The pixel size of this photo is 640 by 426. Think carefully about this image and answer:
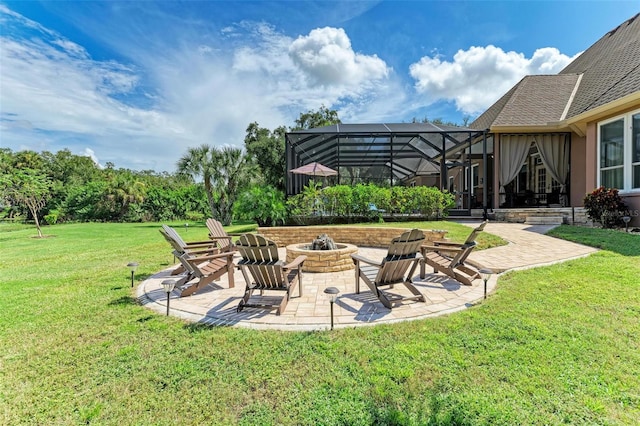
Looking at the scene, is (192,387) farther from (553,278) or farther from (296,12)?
(296,12)

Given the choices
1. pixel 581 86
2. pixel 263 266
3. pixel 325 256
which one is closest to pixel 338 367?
pixel 263 266

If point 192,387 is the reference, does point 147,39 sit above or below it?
above

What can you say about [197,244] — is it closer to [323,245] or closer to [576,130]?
[323,245]

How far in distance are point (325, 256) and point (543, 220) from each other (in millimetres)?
10400

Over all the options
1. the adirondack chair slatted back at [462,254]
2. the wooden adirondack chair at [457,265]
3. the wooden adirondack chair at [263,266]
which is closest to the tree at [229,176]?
the wooden adirondack chair at [457,265]

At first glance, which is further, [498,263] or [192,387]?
[498,263]

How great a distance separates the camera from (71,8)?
811 centimetres

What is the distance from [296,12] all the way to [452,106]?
93.2 ft

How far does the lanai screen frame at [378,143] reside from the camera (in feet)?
44.8

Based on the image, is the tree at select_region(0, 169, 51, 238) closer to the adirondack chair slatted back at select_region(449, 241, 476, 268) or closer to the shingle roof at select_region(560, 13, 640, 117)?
the adirondack chair slatted back at select_region(449, 241, 476, 268)

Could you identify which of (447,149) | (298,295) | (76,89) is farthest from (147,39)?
(447,149)

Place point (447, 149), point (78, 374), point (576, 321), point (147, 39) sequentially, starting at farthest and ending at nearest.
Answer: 1. point (447, 149)
2. point (147, 39)
3. point (576, 321)
4. point (78, 374)

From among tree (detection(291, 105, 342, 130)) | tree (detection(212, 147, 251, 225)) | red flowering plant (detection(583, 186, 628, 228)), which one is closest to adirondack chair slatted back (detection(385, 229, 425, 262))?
red flowering plant (detection(583, 186, 628, 228))

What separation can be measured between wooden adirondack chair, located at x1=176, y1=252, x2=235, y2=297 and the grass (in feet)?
2.58
